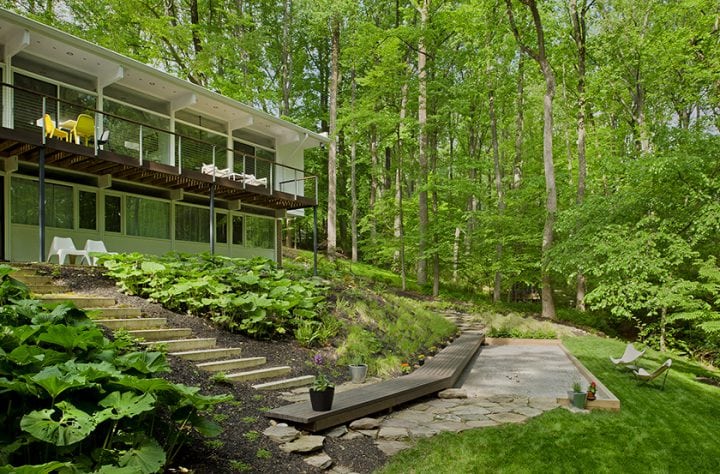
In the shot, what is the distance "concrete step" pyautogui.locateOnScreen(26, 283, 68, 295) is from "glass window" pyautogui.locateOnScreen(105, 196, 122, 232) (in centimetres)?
524

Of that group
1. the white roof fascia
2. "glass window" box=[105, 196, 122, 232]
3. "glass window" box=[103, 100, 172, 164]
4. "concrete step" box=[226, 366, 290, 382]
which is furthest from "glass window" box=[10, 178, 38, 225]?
"concrete step" box=[226, 366, 290, 382]

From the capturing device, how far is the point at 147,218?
1317 centimetres

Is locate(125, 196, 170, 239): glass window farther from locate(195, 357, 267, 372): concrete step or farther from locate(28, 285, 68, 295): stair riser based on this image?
locate(195, 357, 267, 372): concrete step

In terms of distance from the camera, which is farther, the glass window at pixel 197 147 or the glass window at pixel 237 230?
the glass window at pixel 237 230

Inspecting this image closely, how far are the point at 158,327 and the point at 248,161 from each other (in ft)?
33.0

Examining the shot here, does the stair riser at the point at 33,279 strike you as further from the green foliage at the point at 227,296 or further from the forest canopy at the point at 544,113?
the forest canopy at the point at 544,113

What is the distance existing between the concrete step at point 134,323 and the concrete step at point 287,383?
1.96 meters

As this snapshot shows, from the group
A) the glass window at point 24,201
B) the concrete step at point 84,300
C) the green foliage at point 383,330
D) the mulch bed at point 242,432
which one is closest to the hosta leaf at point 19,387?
the mulch bed at point 242,432

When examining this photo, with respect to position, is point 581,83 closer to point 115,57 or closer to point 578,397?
point 578,397

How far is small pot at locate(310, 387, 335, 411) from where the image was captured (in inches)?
191

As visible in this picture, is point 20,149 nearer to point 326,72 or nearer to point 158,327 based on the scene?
point 158,327

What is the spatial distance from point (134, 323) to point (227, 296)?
5.08 ft

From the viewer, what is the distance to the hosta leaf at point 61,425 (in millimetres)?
2576

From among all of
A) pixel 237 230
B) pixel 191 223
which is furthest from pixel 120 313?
pixel 237 230
